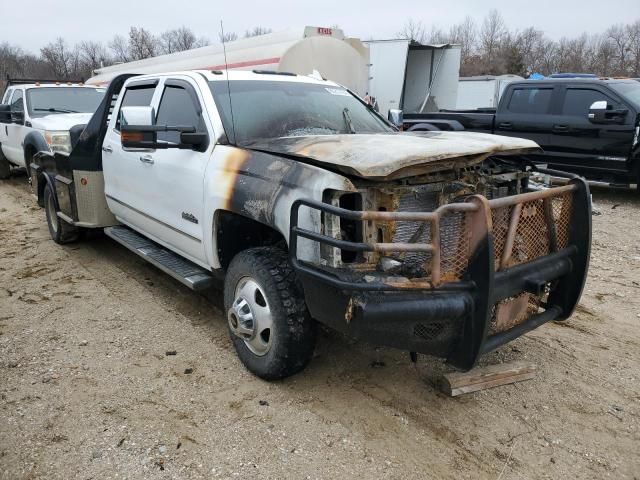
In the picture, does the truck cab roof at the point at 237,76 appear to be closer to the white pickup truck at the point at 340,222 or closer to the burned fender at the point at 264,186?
the white pickup truck at the point at 340,222

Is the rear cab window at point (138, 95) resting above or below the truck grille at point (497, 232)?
above

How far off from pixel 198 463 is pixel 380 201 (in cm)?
164

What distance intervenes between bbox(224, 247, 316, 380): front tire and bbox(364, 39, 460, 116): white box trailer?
11.7 meters

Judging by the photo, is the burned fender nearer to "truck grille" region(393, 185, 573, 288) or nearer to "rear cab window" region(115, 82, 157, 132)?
"truck grille" region(393, 185, 573, 288)

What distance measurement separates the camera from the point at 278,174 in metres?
3.04

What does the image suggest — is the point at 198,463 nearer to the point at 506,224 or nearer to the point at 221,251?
the point at 221,251

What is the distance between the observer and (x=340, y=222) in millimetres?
2957

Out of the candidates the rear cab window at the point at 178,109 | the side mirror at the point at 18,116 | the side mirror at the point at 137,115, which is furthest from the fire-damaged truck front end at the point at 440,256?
the side mirror at the point at 18,116

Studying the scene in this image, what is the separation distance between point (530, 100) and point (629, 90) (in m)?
1.58

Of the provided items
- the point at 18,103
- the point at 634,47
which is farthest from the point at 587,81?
the point at 634,47

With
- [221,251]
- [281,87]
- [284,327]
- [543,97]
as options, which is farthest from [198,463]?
[543,97]

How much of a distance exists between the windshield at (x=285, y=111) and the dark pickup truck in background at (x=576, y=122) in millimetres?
5576

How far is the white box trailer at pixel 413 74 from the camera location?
14.3 metres

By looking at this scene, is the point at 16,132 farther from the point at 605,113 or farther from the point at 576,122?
the point at 605,113
